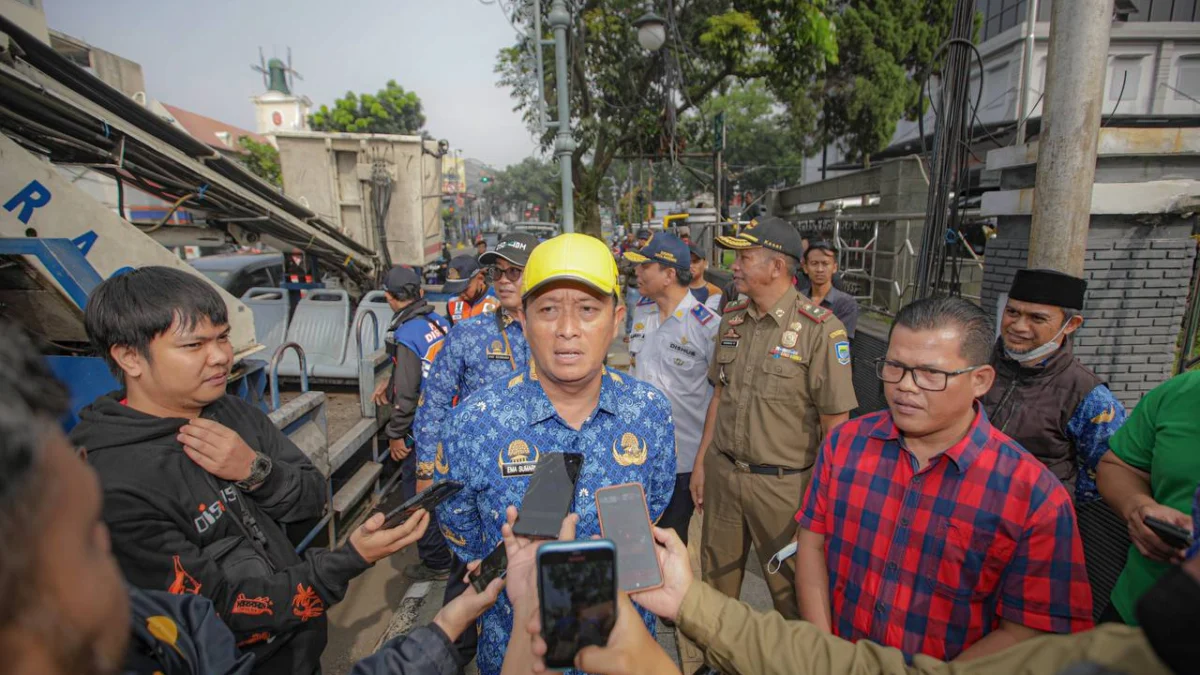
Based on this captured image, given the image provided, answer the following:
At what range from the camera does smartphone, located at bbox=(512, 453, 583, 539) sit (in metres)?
1.29

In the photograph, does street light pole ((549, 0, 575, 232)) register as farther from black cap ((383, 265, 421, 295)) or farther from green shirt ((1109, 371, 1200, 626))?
green shirt ((1109, 371, 1200, 626))

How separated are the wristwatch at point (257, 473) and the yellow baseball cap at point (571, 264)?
3.33ft

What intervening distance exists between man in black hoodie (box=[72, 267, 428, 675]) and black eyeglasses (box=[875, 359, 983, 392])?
4.92 feet

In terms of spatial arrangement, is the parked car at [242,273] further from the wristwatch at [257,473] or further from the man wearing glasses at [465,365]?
the wristwatch at [257,473]

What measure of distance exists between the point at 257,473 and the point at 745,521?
236cm

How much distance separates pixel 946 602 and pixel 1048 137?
290 cm

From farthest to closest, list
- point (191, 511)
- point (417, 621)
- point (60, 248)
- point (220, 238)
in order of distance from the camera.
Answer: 1. point (220, 238)
2. point (417, 621)
3. point (60, 248)
4. point (191, 511)

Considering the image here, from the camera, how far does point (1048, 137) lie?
311cm

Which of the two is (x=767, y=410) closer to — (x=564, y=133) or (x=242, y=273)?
(x=564, y=133)

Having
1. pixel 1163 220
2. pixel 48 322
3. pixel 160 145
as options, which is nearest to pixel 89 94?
pixel 160 145

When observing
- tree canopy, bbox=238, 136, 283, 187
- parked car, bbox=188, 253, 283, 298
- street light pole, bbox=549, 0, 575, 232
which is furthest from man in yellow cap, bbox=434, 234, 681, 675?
tree canopy, bbox=238, 136, 283, 187

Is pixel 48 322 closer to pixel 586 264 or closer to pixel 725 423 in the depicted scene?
pixel 586 264

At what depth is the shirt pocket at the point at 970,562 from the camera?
Result: 60.0 inches

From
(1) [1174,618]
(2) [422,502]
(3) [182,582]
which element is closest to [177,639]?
(3) [182,582]
